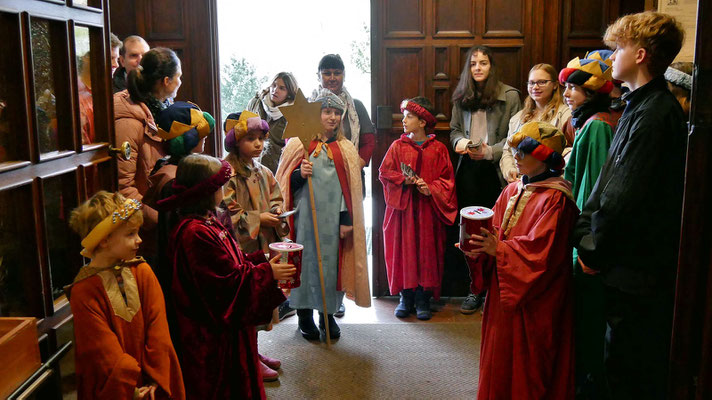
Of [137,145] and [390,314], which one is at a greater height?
[137,145]

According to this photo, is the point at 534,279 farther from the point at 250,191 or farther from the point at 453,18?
the point at 453,18

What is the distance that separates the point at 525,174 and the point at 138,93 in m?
1.60

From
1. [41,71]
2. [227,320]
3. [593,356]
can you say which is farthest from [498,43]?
[41,71]

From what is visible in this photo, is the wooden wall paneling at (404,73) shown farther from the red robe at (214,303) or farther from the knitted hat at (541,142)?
the red robe at (214,303)

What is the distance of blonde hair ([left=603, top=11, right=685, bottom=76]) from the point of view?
206 cm

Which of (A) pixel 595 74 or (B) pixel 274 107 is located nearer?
(A) pixel 595 74

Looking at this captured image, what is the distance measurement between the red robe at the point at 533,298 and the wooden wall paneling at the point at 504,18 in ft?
6.30

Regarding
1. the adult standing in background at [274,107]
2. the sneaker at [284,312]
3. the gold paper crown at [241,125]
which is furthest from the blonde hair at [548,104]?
the sneaker at [284,312]

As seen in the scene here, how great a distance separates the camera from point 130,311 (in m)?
1.80

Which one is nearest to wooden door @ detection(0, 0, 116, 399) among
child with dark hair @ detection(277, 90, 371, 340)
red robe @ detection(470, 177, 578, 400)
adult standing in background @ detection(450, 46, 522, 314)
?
red robe @ detection(470, 177, 578, 400)

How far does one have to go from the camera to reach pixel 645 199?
201 centimetres

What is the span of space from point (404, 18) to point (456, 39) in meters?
0.36

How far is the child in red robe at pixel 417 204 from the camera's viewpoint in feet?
12.5

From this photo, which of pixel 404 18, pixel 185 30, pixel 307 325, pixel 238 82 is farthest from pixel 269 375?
pixel 238 82
